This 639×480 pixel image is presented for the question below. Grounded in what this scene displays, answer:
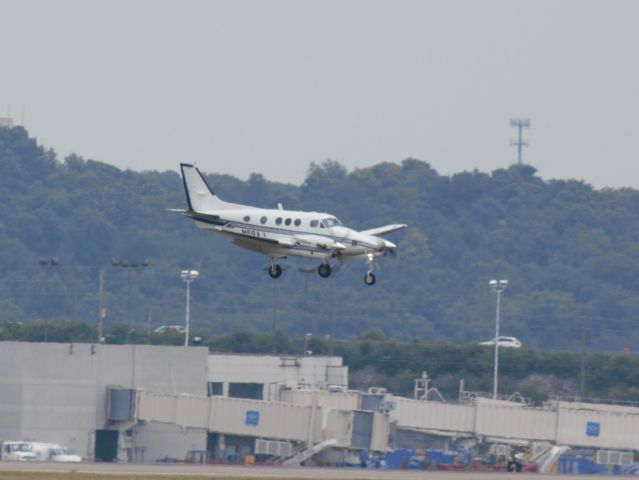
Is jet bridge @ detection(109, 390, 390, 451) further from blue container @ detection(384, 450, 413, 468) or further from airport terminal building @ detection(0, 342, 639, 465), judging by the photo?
blue container @ detection(384, 450, 413, 468)

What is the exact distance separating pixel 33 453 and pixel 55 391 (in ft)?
62.2

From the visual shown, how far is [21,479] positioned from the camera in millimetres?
101875

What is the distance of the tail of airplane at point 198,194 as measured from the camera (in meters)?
119

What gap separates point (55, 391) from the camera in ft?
531

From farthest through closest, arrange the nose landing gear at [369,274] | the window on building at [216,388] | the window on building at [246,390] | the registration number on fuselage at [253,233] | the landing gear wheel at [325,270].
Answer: the window on building at [246,390] < the window on building at [216,388] < the registration number on fuselage at [253,233] < the landing gear wheel at [325,270] < the nose landing gear at [369,274]

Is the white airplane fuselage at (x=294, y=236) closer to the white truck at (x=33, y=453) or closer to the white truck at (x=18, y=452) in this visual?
the white truck at (x=18, y=452)

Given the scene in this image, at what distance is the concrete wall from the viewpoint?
6329 inches

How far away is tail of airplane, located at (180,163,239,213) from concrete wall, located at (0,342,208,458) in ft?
155

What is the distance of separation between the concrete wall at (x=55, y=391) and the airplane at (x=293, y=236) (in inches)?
2027

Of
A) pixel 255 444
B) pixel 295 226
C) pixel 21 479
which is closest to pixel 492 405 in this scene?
pixel 255 444

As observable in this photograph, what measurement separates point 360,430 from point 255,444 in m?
11.6

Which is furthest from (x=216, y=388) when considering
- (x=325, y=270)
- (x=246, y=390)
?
(x=325, y=270)

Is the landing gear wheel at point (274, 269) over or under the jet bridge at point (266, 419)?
over

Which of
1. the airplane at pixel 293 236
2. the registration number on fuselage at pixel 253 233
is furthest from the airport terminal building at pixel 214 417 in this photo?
the registration number on fuselage at pixel 253 233
